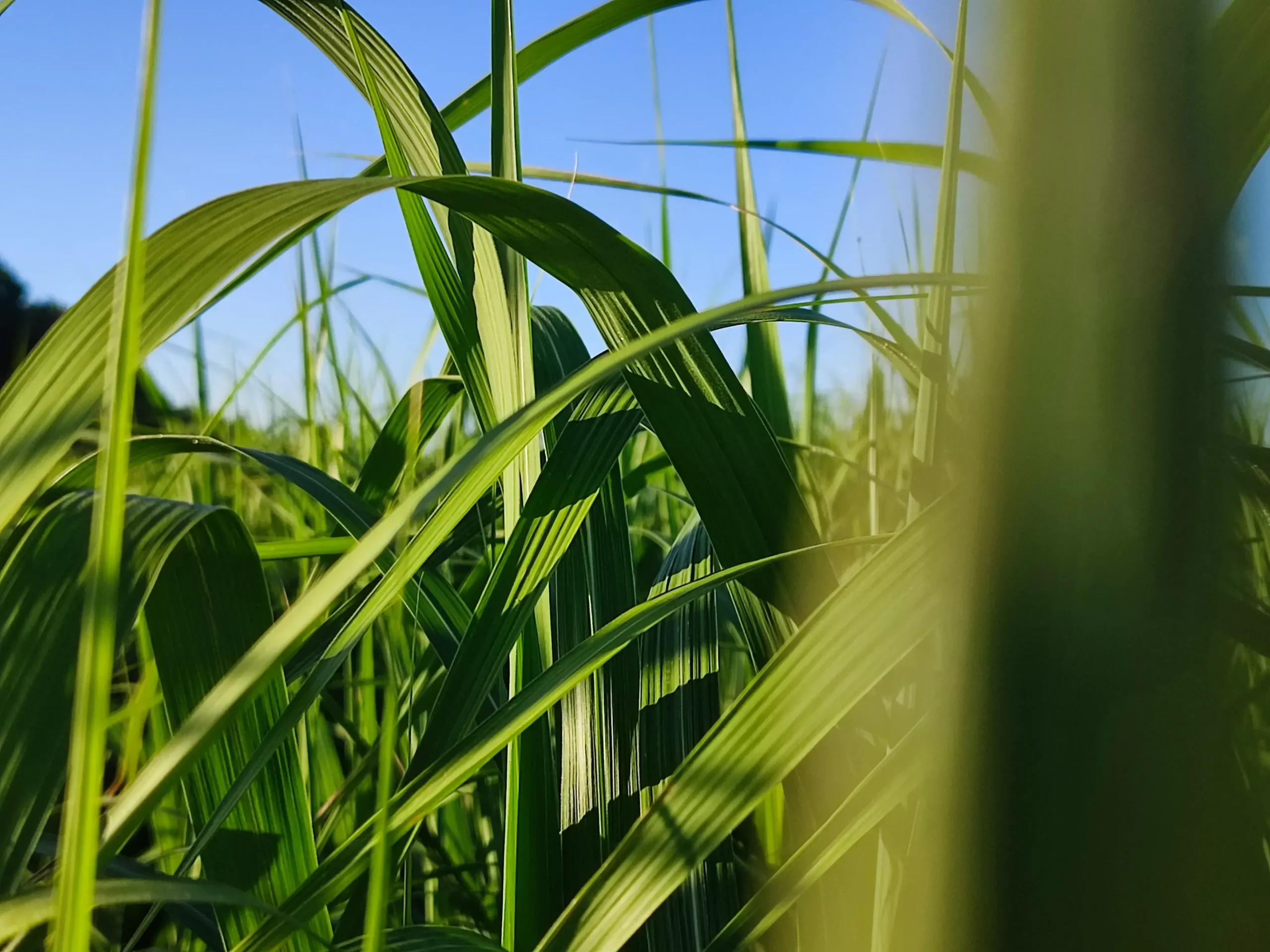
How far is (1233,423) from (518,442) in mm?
157

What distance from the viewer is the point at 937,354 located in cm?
20

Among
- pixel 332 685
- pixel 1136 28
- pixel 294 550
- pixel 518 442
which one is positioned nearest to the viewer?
pixel 1136 28

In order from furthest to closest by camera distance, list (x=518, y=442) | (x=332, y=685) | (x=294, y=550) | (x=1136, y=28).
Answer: (x=332, y=685) < (x=294, y=550) < (x=518, y=442) < (x=1136, y=28)

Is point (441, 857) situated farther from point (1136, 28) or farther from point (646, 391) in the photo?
point (1136, 28)

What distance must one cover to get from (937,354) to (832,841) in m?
0.13

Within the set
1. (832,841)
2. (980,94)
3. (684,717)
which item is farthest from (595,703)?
(980,94)

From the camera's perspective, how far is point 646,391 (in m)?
0.26

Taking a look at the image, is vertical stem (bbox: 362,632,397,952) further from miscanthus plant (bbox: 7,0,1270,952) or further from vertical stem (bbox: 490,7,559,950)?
vertical stem (bbox: 490,7,559,950)

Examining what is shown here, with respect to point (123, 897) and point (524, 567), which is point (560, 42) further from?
point (123, 897)

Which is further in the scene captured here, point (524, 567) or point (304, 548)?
point (304, 548)

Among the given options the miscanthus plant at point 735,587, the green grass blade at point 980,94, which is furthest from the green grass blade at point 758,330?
the green grass blade at point 980,94

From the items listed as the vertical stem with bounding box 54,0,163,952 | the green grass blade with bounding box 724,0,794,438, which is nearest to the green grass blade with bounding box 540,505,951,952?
the vertical stem with bounding box 54,0,163,952

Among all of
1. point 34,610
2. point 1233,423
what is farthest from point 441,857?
point 1233,423

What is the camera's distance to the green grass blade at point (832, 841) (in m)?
0.18
